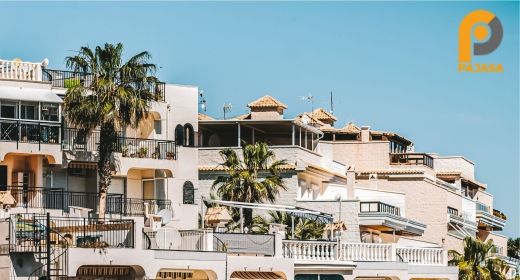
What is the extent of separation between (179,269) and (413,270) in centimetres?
1638

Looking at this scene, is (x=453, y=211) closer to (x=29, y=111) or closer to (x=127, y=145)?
(x=127, y=145)

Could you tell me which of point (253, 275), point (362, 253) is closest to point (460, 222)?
point (362, 253)

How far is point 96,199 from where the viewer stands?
6738 centimetres

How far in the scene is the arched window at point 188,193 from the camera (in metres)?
72.6

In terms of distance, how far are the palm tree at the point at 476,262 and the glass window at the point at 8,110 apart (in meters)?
25.9

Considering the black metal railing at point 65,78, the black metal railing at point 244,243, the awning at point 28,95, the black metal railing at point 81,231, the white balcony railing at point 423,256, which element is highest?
the black metal railing at point 65,78

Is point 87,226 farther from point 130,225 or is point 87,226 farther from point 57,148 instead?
point 57,148

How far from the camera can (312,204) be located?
76.8 metres

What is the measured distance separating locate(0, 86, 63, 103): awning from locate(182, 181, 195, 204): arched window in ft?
30.4

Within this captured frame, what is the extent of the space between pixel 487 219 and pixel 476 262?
17.6m

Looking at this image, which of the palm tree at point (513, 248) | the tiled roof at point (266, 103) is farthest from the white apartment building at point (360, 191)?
the palm tree at point (513, 248)

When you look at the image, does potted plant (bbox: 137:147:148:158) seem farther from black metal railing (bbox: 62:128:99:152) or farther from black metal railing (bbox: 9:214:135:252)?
black metal railing (bbox: 9:214:135:252)

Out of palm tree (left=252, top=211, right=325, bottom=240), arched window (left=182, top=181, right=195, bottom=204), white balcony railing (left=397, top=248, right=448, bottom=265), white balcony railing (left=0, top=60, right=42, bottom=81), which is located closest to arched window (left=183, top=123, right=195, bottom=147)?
arched window (left=182, top=181, right=195, bottom=204)

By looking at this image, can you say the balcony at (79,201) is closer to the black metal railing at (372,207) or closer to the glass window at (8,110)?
the glass window at (8,110)
